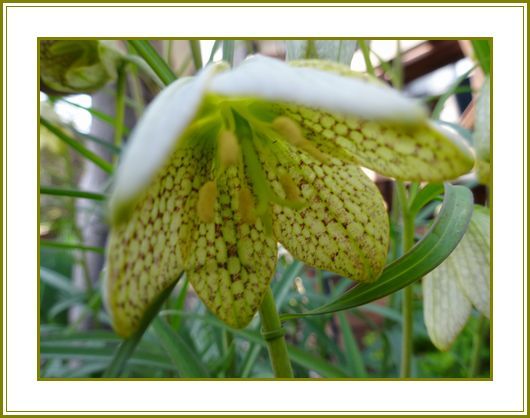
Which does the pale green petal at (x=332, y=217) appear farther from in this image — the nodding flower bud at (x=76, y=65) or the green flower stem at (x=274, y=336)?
the nodding flower bud at (x=76, y=65)

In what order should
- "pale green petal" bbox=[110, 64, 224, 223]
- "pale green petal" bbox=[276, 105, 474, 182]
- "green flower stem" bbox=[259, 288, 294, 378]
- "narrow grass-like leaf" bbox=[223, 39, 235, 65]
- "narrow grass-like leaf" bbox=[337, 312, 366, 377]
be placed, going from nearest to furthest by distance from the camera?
"pale green petal" bbox=[110, 64, 224, 223] → "pale green petal" bbox=[276, 105, 474, 182] → "green flower stem" bbox=[259, 288, 294, 378] → "narrow grass-like leaf" bbox=[223, 39, 235, 65] → "narrow grass-like leaf" bbox=[337, 312, 366, 377]

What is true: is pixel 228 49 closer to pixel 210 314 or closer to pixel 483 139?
pixel 483 139

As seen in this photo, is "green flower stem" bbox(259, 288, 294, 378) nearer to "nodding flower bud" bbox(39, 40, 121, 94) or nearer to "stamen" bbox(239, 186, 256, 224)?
"stamen" bbox(239, 186, 256, 224)

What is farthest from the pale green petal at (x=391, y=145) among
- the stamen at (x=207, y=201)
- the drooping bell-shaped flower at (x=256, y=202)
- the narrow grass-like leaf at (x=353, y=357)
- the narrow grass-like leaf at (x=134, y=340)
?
the narrow grass-like leaf at (x=353, y=357)

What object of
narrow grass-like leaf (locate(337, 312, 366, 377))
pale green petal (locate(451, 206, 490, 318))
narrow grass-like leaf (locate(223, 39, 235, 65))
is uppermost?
narrow grass-like leaf (locate(223, 39, 235, 65))

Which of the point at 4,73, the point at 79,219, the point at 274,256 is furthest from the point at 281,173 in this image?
the point at 79,219

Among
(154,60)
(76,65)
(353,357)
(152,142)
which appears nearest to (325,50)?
(154,60)

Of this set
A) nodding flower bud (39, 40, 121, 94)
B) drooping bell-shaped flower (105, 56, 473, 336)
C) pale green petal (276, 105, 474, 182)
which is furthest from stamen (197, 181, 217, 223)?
nodding flower bud (39, 40, 121, 94)
